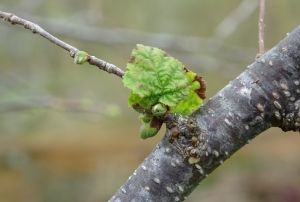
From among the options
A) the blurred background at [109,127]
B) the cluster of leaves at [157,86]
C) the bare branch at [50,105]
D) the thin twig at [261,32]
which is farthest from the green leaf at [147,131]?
the blurred background at [109,127]

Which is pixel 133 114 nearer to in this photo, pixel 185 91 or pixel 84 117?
pixel 84 117

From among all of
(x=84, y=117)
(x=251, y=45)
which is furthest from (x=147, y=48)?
(x=251, y=45)

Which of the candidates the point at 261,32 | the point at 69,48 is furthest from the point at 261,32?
the point at 69,48

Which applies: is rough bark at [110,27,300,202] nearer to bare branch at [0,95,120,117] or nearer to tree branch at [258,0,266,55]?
tree branch at [258,0,266,55]

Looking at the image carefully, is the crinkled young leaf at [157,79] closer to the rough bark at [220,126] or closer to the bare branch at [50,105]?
the rough bark at [220,126]

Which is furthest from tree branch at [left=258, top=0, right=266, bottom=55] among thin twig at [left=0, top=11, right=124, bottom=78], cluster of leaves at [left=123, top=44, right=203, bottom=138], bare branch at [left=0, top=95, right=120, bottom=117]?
bare branch at [left=0, top=95, right=120, bottom=117]

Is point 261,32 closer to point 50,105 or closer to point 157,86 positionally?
point 157,86
